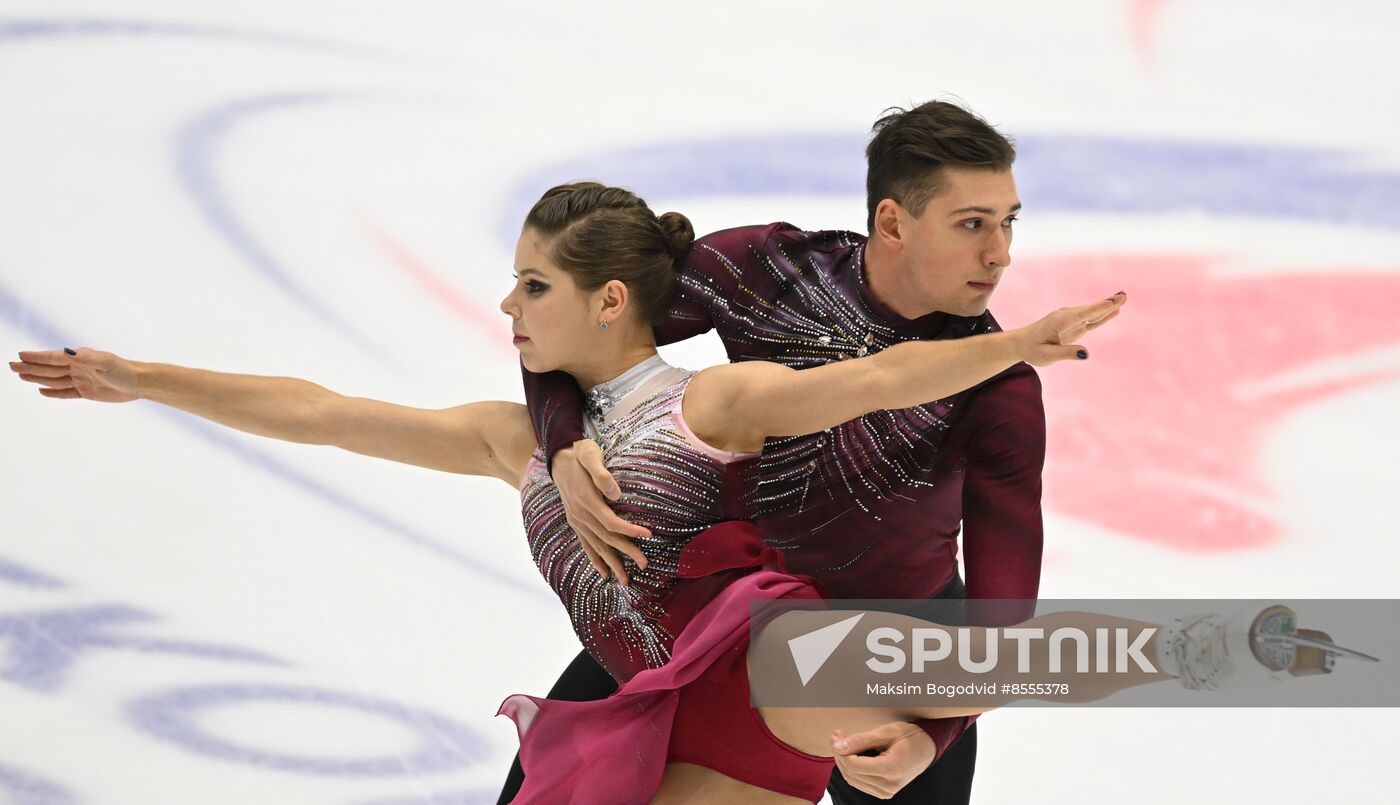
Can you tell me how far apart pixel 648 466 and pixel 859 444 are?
16.5 inches

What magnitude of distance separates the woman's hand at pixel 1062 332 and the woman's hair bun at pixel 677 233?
3.09 feet

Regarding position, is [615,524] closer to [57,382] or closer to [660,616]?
[660,616]

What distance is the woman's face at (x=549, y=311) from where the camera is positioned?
290 centimetres

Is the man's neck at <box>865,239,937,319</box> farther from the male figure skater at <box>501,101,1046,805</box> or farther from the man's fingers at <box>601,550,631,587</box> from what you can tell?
the man's fingers at <box>601,550,631,587</box>

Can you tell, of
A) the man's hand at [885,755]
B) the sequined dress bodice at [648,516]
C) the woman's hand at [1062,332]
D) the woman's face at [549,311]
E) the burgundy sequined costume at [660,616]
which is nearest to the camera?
the woman's hand at [1062,332]

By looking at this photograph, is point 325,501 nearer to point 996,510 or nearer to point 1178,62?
point 996,510

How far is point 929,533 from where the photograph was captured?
309 cm

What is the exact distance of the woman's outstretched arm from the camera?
3.14 meters

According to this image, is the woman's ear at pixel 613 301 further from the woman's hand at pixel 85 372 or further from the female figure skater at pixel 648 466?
the woman's hand at pixel 85 372

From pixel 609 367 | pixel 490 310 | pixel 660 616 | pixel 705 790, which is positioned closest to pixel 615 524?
pixel 660 616

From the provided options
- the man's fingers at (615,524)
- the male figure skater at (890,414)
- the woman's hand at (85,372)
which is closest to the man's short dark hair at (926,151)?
the male figure skater at (890,414)

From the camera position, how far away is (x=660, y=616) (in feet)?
9.26

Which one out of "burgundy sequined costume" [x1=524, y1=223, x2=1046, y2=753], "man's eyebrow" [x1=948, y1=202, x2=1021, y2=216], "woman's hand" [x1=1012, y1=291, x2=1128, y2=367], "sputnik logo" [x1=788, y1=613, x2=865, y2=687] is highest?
"man's eyebrow" [x1=948, y1=202, x2=1021, y2=216]

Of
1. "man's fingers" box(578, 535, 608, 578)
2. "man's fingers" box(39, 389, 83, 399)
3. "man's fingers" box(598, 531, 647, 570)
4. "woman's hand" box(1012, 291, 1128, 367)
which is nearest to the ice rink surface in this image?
"man's fingers" box(39, 389, 83, 399)
